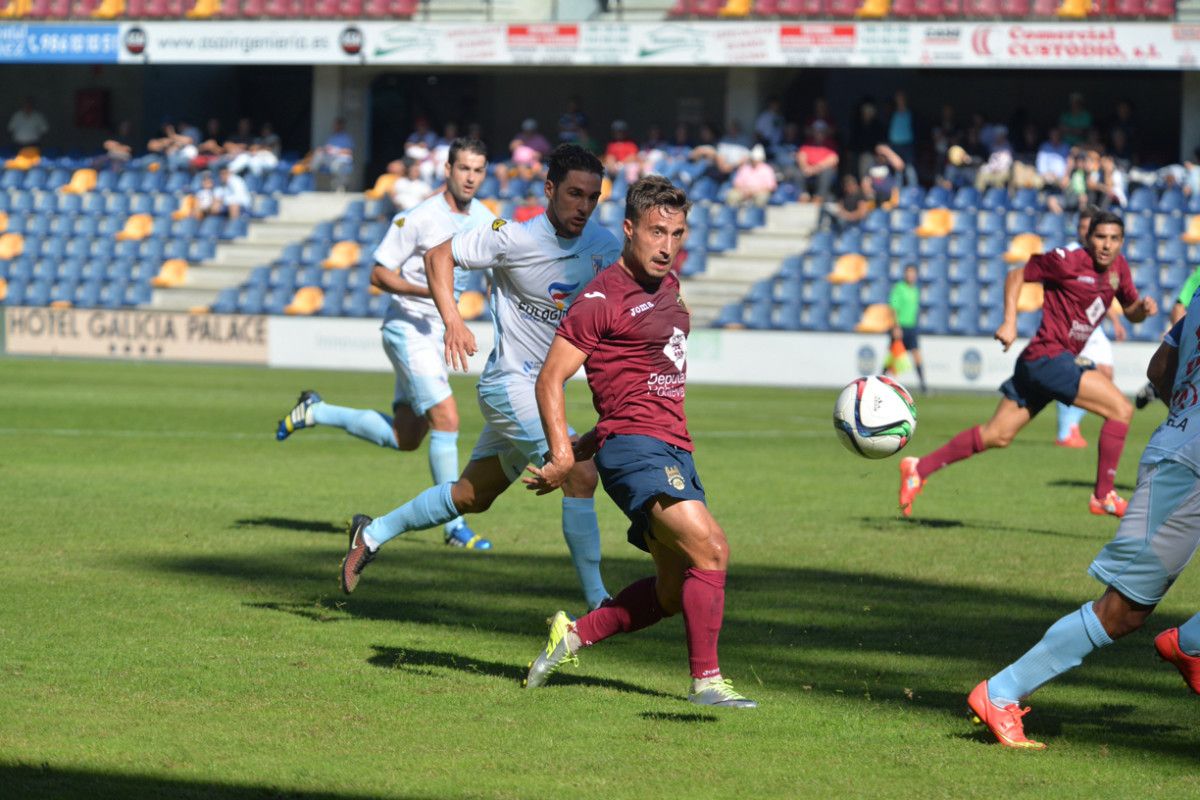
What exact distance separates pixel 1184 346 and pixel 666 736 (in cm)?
208

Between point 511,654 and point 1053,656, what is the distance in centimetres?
234

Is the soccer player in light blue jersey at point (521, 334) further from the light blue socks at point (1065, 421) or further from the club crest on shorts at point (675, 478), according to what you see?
the light blue socks at point (1065, 421)

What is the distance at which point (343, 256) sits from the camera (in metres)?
33.4

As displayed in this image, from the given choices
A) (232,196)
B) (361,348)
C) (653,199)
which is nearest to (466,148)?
(653,199)

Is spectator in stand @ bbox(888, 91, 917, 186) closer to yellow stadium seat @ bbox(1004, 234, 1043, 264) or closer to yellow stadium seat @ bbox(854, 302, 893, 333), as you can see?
yellow stadium seat @ bbox(1004, 234, 1043, 264)

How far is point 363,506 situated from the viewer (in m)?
11.7

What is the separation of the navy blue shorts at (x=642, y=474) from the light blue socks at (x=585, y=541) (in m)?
1.28

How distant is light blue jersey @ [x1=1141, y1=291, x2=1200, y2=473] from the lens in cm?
523

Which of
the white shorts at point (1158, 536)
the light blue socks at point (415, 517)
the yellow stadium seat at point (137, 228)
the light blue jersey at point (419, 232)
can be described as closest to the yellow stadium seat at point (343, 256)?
the yellow stadium seat at point (137, 228)

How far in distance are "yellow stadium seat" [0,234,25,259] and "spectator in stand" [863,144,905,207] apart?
1748cm

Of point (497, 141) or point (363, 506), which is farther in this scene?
point (497, 141)

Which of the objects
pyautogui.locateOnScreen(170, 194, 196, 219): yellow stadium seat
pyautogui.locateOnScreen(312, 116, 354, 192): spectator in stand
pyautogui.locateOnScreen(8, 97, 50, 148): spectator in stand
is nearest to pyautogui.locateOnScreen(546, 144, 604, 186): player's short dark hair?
pyautogui.locateOnScreen(312, 116, 354, 192): spectator in stand

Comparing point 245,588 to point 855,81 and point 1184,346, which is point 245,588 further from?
point 855,81

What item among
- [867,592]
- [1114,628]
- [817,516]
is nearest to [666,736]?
[1114,628]
